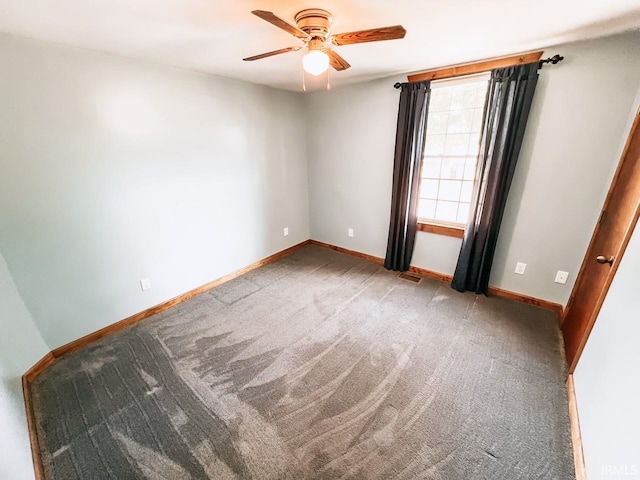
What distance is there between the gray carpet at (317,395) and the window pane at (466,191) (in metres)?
1.05

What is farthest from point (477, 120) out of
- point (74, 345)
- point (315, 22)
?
point (74, 345)

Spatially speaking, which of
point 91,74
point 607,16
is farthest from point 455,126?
point 91,74

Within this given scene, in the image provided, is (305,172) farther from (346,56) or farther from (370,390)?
(370,390)

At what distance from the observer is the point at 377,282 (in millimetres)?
2982

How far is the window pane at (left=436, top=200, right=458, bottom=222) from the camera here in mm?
2801

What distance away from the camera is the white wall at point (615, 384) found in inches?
37.9

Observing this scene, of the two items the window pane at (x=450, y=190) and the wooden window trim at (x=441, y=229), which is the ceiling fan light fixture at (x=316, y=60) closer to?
the window pane at (x=450, y=190)

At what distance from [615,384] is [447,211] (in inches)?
77.5

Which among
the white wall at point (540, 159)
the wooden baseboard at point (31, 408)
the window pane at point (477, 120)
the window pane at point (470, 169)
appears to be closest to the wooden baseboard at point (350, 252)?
the white wall at point (540, 159)

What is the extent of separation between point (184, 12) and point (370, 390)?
7.90 feet

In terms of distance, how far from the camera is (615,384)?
1127 millimetres

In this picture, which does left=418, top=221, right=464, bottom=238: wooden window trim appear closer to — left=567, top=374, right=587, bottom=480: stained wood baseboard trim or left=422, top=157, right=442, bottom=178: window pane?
left=422, top=157, right=442, bottom=178: window pane

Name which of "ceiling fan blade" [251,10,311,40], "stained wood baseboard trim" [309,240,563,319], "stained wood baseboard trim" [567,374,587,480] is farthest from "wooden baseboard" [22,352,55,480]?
"stained wood baseboard trim" [309,240,563,319]

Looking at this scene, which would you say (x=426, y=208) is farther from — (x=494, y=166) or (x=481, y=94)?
(x=481, y=94)
